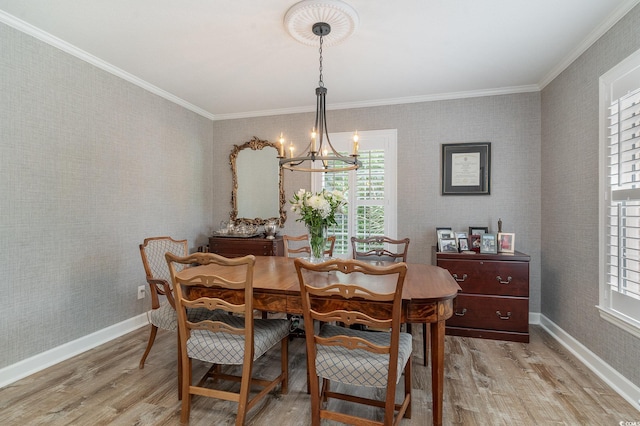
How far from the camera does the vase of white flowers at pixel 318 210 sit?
2.35m

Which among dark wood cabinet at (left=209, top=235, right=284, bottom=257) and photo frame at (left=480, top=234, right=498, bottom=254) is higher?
photo frame at (left=480, top=234, right=498, bottom=254)

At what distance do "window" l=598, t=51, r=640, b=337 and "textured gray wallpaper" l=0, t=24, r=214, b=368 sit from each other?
13.5ft

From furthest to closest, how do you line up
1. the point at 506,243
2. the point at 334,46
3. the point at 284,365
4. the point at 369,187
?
the point at 369,187 < the point at 506,243 < the point at 334,46 < the point at 284,365

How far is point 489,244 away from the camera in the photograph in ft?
11.1

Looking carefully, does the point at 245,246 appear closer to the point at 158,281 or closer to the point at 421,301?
the point at 158,281

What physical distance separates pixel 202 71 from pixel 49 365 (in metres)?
2.84

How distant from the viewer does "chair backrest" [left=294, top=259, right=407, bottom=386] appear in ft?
5.00

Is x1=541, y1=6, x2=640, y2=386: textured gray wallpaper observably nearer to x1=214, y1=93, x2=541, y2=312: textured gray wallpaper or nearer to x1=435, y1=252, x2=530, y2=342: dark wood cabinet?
x1=214, y1=93, x2=541, y2=312: textured gray wallpaper

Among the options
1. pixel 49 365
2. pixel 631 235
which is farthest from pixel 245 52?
pixel 631 235

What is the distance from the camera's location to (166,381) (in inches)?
94.0

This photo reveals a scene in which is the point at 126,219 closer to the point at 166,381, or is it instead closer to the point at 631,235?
the point at 166,381

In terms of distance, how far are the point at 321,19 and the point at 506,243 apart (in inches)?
108

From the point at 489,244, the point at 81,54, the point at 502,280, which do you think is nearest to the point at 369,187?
the point at 489,244

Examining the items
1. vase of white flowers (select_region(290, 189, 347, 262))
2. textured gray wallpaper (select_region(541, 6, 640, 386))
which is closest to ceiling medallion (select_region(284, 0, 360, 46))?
vase of white flowers (select_region(290, 189, 347, 262))
